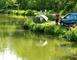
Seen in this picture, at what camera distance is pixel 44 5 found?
268ft

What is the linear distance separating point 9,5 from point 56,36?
8127 cm

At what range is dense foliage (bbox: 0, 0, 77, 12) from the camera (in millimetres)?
61050

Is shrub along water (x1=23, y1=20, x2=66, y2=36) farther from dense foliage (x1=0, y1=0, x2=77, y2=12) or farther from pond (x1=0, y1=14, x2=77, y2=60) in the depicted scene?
dense foliage (x1=0, y1=0, x2=77, y2=12)

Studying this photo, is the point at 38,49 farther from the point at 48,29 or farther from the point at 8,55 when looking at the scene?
the point at 48,29

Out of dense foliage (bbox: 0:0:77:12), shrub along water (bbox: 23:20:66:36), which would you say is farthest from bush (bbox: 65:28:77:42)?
dense foliage (bbox: 0:0:77:12)

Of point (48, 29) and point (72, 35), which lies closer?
point (72, 35)

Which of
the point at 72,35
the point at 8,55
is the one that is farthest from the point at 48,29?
the point at 8,55

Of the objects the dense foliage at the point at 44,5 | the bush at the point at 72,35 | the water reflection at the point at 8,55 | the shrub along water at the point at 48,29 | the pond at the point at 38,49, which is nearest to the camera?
the water reflection at the point at 8,55

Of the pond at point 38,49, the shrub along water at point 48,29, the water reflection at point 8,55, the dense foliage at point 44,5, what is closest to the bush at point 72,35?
the pond at point 38,49

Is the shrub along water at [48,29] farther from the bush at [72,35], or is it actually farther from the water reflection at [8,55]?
the water reflection at [8,55]

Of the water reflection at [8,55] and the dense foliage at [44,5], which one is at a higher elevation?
the water reflection at [8,55]

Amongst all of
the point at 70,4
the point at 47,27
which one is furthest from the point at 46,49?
the point at 70,4

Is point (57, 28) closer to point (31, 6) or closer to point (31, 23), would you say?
point (31, 23)

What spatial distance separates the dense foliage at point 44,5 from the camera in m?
61.0
